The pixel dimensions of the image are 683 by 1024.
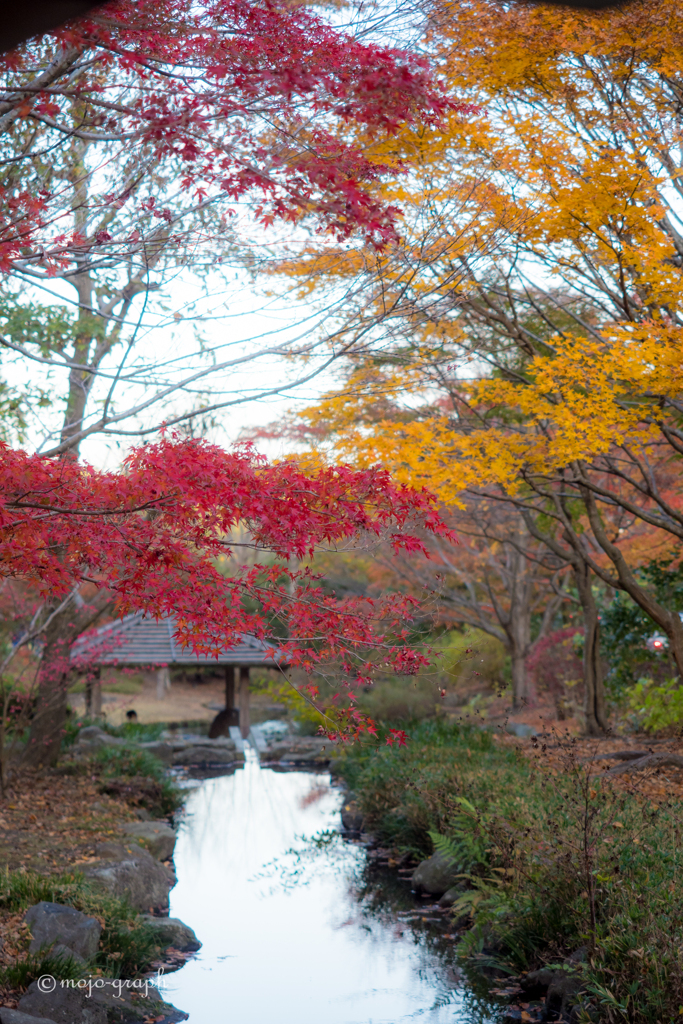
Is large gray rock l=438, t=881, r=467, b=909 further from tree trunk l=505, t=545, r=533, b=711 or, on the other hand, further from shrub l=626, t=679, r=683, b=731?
tree trunk l=505, t=545, r=533, b=711

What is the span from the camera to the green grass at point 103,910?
224 inches

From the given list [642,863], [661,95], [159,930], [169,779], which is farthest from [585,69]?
[169,779]

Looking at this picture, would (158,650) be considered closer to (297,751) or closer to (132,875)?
(297,751)

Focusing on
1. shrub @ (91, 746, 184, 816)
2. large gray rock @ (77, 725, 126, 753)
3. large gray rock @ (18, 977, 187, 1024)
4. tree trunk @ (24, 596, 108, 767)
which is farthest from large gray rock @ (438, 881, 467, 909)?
large gray rock @ (77, 725, 126, 753)

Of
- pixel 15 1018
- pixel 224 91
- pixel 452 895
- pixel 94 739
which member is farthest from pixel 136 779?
pixel 224 91

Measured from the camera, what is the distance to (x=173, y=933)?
663 centimetres

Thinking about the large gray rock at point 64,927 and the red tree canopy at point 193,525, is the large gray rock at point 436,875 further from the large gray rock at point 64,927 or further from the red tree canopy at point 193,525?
the red tree canopy at point 193,525

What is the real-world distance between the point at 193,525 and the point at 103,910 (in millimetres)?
3456

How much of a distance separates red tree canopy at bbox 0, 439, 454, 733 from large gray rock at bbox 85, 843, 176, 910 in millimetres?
3404

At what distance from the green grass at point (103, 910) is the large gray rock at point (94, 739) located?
6.80 m

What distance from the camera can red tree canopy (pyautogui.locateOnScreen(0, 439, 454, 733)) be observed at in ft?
12.7

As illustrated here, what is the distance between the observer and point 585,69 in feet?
25.3

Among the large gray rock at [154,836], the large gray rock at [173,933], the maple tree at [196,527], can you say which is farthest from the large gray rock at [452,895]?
the maple tree at [196,527]

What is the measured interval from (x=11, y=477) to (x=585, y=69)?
6837mm
